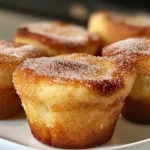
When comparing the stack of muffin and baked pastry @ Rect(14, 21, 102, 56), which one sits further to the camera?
baked pastry @ Rect(14, 21, 102, 56)

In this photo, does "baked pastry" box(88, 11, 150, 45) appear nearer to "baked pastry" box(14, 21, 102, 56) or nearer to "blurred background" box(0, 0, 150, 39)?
"baked pastry" box(14, 21, 102, 56)

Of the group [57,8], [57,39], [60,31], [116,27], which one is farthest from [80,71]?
[57,8]

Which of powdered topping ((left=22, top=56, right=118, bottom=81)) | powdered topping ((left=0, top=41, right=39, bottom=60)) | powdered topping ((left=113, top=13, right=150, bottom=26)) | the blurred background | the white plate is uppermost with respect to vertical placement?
powdered topping ((left=22, top=56, right=118, bottom=81))

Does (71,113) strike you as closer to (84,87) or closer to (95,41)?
(84,87)

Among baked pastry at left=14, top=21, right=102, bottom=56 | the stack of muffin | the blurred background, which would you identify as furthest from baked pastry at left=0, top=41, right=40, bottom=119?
the blurred background

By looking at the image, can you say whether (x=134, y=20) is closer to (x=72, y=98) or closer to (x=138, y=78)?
(x=138, y=78)

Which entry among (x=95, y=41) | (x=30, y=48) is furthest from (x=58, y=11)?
(x=30, y=48)
